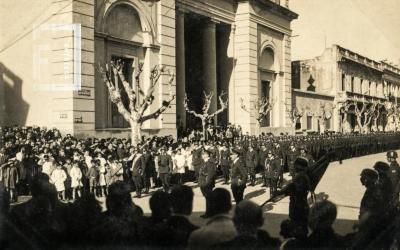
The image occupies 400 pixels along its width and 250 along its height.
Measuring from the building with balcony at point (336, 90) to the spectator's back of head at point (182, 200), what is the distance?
3555 cm

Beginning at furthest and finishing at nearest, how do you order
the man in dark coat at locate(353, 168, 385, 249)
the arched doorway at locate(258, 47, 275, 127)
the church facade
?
the arched doorway at locate(258, 47, 275, 127) < the church facade < the man in dark coat at locate(353, 168, 385, 249)

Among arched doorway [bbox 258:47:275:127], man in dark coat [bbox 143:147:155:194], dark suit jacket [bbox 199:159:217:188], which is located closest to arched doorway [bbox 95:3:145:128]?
man in dark coat [bbox 143:147:155:194]

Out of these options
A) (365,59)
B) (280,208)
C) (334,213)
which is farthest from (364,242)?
(365,59)

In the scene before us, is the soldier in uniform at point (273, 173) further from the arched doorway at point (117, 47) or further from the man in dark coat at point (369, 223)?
the arched doorway at point (117, 47)

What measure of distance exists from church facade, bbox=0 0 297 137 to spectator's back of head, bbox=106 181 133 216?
544 inches

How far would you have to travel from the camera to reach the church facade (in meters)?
18.1

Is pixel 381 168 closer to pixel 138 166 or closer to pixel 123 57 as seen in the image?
pixel 138 166

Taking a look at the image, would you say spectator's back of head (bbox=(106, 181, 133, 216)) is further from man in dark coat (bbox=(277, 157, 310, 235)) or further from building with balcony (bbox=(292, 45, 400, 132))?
building with balcony (bbox=(292, 45, 400, 132))

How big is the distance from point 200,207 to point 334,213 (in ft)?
25.9

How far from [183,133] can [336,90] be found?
25.9 meters

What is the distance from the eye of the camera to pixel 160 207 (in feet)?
14.7

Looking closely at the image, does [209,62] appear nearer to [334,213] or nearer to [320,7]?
[320,7]

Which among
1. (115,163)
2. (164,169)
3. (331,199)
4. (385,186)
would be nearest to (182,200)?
(385,186)

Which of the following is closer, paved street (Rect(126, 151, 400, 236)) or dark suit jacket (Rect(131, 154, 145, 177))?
paved street (Rect(126, 151, 400, 236))
